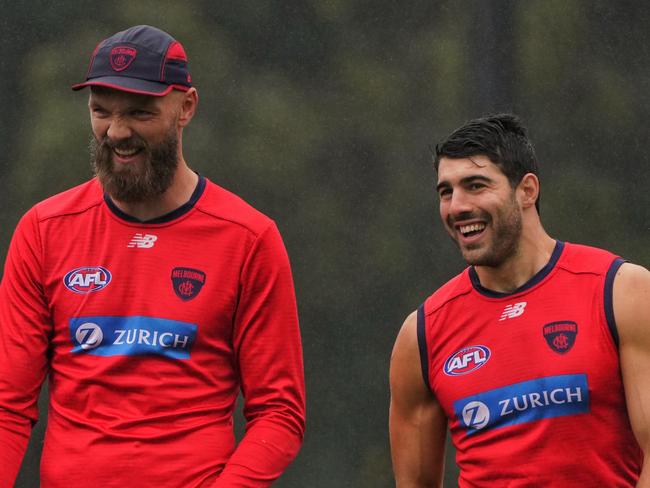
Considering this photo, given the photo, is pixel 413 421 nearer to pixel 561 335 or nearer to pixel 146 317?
pixel 561 335

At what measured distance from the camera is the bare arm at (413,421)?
3.67 metres

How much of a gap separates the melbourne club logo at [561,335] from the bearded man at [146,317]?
2.06 feet

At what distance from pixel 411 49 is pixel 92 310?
2.63 m

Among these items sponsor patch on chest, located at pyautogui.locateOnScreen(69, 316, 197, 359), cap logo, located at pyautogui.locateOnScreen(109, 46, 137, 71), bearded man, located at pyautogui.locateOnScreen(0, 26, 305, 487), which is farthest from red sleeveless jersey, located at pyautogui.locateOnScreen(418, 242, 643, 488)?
cap logo, located at pyautogui.locateOnScreen(109, 46, 137, 71)

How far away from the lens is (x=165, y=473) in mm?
3250

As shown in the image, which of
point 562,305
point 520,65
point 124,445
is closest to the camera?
point 124,445

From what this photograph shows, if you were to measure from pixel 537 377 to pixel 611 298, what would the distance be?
0.27m

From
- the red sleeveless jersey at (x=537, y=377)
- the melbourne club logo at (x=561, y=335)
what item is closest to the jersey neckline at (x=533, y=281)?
the red sleeveless jersey at (x=537, y=377)

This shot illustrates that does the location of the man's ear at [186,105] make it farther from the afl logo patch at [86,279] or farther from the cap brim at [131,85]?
the afl logo patch at [86,279]

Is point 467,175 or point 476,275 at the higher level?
point 467,175

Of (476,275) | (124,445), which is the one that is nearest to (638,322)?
(476,275)

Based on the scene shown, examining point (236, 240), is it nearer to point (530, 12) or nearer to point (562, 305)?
point (562, 305)

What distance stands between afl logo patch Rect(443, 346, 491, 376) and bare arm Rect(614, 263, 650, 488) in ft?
1.17

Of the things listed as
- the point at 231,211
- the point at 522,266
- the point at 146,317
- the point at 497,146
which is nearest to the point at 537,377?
the point at 522,266
